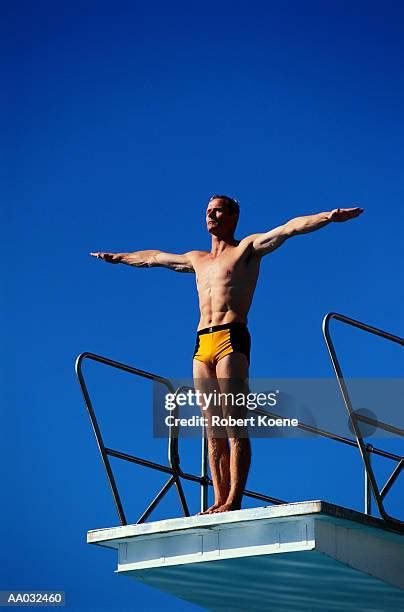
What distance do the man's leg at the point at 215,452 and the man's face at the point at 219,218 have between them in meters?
1.35

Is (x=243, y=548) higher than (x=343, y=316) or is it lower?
lower

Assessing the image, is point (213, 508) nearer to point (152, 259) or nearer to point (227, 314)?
point (227, 314)

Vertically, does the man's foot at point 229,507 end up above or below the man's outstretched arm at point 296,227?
below

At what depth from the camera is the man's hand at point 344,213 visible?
12711 millimetres

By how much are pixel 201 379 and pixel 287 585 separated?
2249mm

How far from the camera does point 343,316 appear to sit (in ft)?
44.1

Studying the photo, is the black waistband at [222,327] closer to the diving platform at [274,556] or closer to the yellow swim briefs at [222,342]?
the yellow swim briefs at [222,342]

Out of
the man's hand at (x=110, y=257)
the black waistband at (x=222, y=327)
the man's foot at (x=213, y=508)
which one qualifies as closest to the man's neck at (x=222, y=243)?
the black waistband at (x=222, y=327)

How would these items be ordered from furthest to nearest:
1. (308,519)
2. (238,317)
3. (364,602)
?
(364,602) → (238,317) → (308,519)

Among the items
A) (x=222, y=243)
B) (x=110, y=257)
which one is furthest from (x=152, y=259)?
(x=222, y=243)

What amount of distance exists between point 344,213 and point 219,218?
1773 millimetres

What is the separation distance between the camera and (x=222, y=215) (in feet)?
46.6

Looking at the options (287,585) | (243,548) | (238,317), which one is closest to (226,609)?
(287,585)

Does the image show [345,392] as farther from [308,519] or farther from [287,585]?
[287,585]
